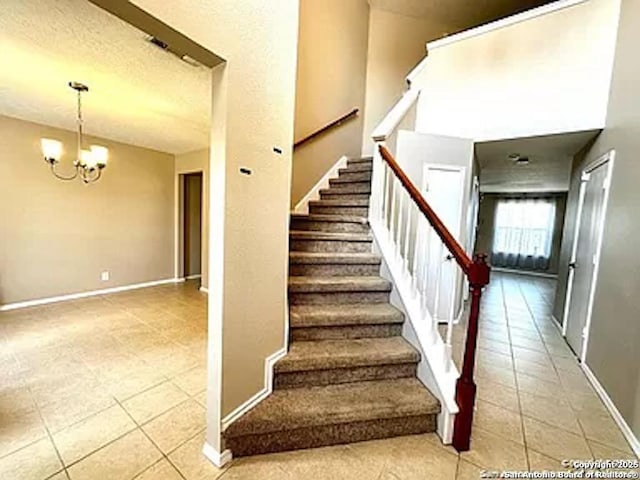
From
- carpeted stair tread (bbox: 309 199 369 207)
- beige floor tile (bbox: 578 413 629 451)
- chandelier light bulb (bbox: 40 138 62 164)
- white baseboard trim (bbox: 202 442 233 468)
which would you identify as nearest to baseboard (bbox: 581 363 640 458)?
beige floor tile (bbox: 578 413 629 451)

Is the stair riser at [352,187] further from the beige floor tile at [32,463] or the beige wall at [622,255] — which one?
the beige floor tile at [32,463]

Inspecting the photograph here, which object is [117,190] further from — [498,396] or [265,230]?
[498,396]

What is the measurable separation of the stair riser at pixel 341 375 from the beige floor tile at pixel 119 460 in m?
0.77

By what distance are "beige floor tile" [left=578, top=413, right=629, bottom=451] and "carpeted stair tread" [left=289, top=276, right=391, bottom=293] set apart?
1.56 m

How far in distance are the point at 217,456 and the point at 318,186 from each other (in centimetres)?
343

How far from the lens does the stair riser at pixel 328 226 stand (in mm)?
3369

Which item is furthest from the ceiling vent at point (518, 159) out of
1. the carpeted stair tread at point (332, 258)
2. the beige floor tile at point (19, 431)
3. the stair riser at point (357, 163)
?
the beige floor tile at point (19, 431)

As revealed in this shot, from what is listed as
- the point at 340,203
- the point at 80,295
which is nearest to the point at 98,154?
the point at 80,295

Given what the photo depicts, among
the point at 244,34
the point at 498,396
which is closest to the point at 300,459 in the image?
the point at 498,396

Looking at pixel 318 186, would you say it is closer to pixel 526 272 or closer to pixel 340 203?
pixel 340 203

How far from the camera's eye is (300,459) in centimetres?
172

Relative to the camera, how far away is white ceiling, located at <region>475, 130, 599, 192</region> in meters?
3.62

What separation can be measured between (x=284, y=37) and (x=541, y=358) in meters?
3.69

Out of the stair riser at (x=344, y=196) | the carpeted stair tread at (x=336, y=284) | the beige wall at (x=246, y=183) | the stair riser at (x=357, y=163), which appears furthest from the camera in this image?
the stair riser at (x=357, y=163)
